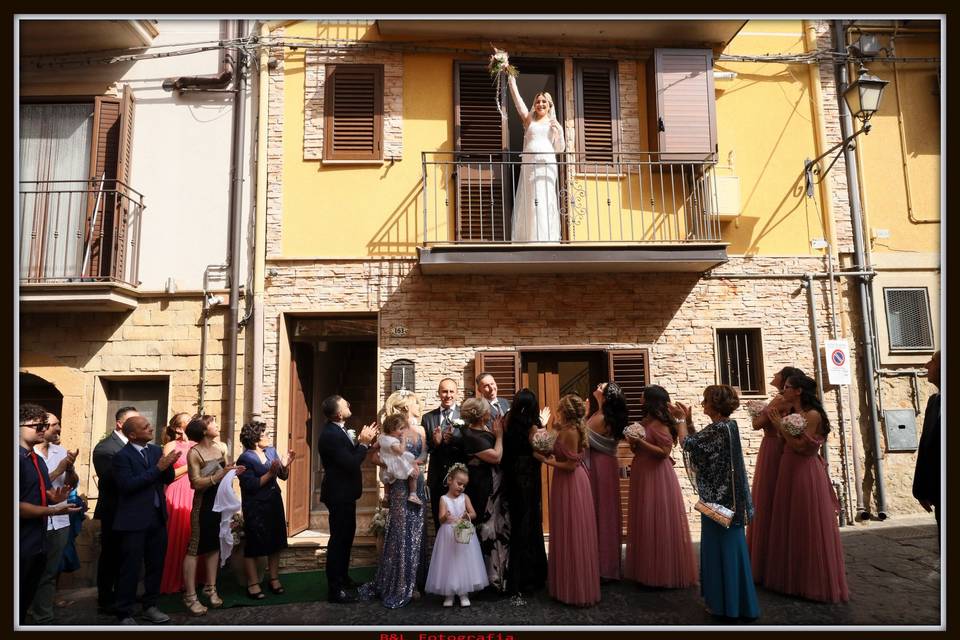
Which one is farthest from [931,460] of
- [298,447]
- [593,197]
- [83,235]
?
[83,235]

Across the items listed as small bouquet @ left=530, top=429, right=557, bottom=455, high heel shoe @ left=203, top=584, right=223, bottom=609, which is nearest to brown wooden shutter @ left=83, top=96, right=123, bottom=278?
high heel shoe @ left=203, top=584, right=223, bottom=609

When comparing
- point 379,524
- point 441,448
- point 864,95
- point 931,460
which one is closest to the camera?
point 931,460

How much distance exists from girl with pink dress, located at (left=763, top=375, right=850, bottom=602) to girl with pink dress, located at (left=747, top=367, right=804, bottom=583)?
150 mm

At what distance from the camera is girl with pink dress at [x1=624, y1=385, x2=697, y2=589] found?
5.66m

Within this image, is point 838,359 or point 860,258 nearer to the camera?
point 838,359

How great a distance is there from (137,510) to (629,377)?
17.8 ft

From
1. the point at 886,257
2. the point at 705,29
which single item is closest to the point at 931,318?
the point at 886,257

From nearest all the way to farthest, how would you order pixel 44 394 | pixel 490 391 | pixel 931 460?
pixel 931 460 < pixel 490 391 < pixel 44 394

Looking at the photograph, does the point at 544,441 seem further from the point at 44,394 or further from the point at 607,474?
the point at 44,394

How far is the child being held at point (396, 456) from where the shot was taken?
566 centimetres

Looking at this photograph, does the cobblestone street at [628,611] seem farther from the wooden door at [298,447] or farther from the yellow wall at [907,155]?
the yellow wall at [907,155]

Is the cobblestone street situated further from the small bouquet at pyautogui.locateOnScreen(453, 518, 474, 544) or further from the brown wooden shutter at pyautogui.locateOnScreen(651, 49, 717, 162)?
the brown wooden shutter at pyautogui.locateOnScreen(651, 49, 717, 162)

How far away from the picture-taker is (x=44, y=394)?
27.3ft

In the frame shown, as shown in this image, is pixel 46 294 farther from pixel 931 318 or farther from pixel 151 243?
pixel 931 318
